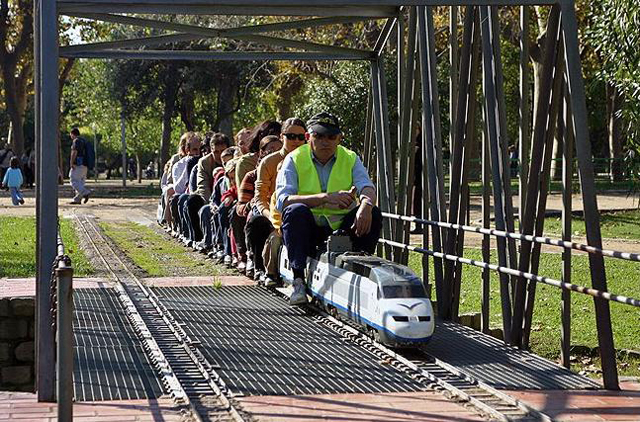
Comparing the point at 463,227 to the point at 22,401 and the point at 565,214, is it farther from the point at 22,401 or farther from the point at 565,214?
the point at 22,401

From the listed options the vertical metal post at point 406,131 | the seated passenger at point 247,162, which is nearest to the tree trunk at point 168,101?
the seated passenger at point 247,162

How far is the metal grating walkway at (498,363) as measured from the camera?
28.3 ft

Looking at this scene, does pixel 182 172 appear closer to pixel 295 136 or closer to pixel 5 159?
pixel 295 136

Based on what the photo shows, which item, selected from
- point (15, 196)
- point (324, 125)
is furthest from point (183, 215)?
point (15, 196)

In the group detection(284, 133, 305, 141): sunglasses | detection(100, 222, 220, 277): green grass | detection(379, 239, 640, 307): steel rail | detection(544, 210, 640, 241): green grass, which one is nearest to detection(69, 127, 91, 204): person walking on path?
detection(100, 222, 220, 277): green grass

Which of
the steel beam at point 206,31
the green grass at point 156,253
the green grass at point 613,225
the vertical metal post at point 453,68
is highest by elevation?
the steel beam at point 206,31

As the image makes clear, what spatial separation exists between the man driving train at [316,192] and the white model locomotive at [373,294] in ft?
0.76

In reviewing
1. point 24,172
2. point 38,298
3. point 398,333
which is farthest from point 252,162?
point 24,172

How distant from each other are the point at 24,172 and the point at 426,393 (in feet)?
134

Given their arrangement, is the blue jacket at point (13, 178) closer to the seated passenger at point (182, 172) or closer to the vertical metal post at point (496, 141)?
the seated passenger at point (182, 172)

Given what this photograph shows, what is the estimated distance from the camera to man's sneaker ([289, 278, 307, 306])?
39.2ft

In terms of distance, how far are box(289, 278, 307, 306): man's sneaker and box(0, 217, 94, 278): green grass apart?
472cm

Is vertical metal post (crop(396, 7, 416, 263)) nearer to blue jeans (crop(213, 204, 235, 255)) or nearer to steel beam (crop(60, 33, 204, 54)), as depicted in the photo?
steel beam (crop(60, 33, 204, 54))

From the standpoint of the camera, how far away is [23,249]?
20.4 metres
